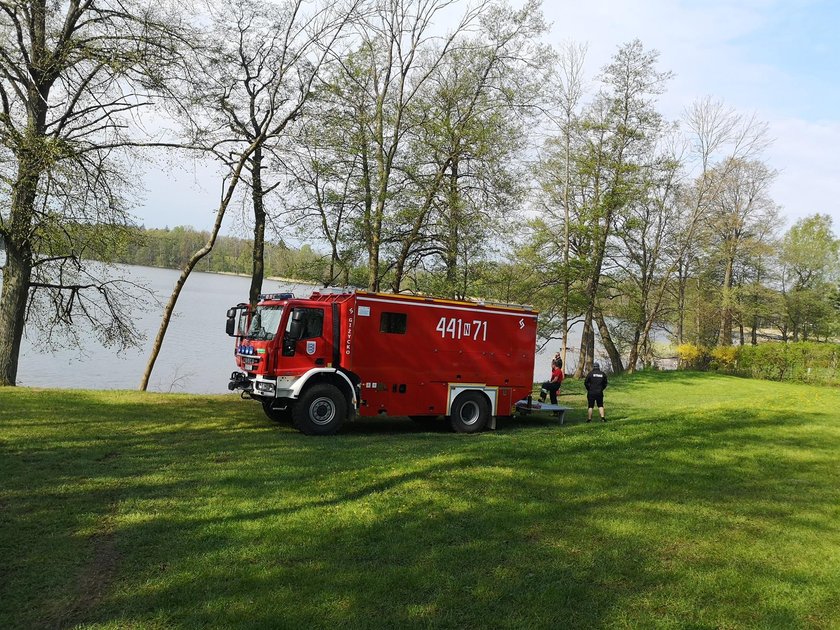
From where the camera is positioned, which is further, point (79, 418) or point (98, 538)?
point (79, 418)

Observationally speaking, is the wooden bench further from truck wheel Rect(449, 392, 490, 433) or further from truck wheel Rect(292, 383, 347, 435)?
truck wheel Rect(292, 383, 347, 435)

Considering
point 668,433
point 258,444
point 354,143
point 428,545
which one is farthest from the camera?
point 354,143

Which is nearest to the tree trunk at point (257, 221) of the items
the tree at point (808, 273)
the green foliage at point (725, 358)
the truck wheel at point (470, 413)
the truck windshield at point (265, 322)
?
the truck windshield at point (265, 322)

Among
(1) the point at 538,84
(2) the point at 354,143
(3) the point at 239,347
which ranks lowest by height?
(3) the point at 239,347

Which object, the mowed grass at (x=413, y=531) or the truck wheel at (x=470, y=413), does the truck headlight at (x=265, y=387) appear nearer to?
the mowed grass at (x=413, y=531)

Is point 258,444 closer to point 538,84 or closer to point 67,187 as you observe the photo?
point 67,187

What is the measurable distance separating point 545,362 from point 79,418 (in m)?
38.7

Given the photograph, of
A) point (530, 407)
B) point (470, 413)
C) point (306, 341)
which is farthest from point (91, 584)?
point (530, 407)

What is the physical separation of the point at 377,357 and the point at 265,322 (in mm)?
2414

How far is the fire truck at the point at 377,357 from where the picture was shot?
1194cm

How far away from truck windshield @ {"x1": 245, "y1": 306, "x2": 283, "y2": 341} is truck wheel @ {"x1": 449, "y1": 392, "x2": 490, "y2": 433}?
4.38 meters

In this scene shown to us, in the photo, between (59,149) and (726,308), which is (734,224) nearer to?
(726,308)

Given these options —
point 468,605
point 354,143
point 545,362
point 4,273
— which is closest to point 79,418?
point 4,273

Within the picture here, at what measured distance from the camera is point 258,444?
10.4 m
